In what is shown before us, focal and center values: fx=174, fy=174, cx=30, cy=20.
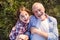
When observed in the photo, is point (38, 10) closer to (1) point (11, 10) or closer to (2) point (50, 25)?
(2) point (50, 25)

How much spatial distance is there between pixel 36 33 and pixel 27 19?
0.32 feet

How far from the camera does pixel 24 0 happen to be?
1.17 meters

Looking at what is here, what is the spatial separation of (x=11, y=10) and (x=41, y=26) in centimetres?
26

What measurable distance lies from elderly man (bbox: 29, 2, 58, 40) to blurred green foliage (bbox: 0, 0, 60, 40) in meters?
0.14

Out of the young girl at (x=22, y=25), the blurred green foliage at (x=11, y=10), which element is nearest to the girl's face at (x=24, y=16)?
the young girl at (x=22, y=25)

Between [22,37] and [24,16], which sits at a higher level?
[24,16]

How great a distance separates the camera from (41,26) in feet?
3.36

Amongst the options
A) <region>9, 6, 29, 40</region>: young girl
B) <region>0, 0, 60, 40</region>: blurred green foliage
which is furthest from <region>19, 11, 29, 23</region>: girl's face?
<region>0, 0, 60, 40</region>: blurred green foliage

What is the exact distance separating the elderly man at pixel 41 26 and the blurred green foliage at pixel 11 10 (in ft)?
0.46

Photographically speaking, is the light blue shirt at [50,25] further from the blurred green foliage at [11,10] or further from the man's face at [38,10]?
the blurred green foliage at [11,10]

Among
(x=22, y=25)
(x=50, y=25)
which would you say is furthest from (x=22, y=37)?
(x=50, y=25)

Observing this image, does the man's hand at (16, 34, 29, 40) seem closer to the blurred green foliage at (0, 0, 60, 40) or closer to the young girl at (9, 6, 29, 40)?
the young girl at (9, 6, 29, 40)

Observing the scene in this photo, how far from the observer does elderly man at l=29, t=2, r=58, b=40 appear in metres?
1.00

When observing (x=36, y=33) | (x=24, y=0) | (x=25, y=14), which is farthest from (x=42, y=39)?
(x=24, y=0)
